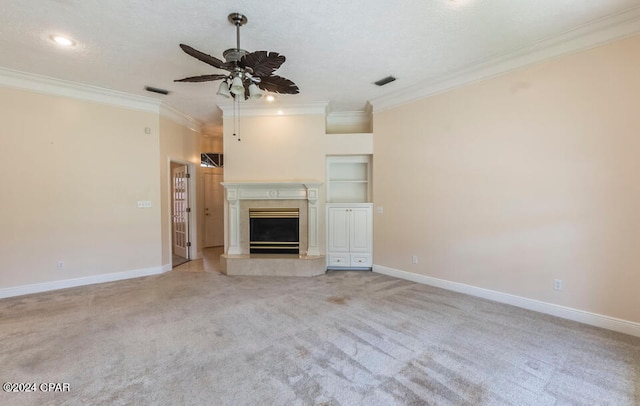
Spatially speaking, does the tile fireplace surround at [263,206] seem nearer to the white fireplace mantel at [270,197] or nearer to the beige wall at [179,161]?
the white fireplace mantel at [270,197]

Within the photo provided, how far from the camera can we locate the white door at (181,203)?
5.89 meters

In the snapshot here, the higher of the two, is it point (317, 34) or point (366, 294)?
point (317, 34)

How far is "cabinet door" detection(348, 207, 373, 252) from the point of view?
4930 millimetres

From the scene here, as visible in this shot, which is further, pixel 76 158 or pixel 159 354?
pixel 76 158

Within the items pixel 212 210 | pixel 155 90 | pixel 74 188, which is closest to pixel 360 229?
pixel 155 90

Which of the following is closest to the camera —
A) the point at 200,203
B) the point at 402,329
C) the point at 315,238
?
the point at 402,329

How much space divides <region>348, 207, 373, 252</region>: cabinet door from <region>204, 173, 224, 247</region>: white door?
4.11 m

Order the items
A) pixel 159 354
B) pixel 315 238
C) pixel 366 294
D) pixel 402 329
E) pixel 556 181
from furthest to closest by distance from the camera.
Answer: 1. pixel 315 238
2. pixel 366 294
3. pixel 556 181
4. pixel 402 329
5. pixel 159 354

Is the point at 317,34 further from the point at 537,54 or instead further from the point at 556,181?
the point at 556,181

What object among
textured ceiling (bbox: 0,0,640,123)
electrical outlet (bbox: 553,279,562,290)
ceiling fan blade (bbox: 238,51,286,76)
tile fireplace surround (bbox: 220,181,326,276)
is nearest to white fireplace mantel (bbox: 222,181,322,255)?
tile fireplace surround (bbox: 220,181,326,276)

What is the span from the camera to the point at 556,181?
9.70 feet

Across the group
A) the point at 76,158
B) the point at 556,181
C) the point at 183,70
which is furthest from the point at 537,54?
the point at 76,158

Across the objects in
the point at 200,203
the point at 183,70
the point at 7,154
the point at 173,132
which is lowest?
the point at 200,203

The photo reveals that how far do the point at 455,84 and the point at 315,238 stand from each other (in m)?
3.21
